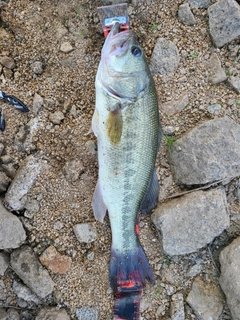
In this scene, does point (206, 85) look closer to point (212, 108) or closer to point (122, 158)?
point (212, 108)

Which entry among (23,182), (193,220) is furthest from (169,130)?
(23,182)

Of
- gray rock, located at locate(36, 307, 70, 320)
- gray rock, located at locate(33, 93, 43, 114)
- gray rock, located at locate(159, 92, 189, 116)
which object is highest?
gray rock, located at locate(33, 93, 43, 114)

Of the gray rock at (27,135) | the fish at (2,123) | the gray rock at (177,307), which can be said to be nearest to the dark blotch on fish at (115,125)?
the gray rock at (27,135)

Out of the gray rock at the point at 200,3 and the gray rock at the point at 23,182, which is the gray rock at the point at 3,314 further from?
the gray rock at the point at 200,3

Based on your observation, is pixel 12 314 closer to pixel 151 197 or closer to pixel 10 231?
pixel 10 231

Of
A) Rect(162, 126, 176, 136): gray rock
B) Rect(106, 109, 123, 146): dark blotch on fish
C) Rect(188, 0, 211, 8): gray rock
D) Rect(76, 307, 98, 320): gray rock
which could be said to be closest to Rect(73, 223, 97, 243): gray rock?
Rect(76, 307, 98, 320): gray rock

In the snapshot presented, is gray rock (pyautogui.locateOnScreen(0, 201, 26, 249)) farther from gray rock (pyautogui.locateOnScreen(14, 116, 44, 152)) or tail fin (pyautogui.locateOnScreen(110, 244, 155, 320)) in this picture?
tail fin (pyautogui.locateOnScreen(110, 244, 155, 320))

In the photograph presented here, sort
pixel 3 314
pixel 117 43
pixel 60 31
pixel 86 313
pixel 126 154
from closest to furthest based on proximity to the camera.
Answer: pixel 117 43, pixel 126 154, pixel 3 314, pixel 86 313, pixel 60 31
